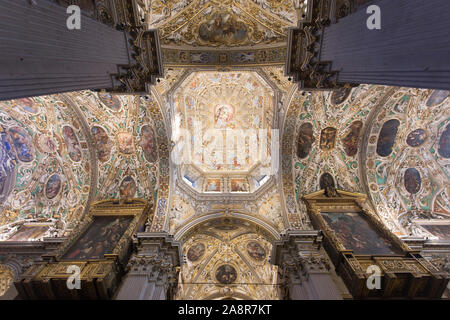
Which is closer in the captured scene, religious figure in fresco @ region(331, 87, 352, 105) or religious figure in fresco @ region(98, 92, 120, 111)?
religious figure in fresco @ region(331, 87, 352, 105)

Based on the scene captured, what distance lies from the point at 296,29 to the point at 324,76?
1835 mm

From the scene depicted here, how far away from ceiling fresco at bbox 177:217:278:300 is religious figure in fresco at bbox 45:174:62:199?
26.8 feet

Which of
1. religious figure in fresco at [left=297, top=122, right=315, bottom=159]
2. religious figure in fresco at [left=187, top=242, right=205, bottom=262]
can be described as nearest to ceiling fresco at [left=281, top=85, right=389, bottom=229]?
religious figure in fresco at [left=297, top=122, right=315, bottom=159]

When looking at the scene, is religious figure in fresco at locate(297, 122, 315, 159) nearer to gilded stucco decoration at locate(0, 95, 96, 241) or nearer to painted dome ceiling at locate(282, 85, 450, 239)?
painted dome ceiling at locate(282, 85, 450, 239)

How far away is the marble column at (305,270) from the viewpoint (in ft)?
23.6

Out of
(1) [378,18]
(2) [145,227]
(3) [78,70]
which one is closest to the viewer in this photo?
(1) [378,18]

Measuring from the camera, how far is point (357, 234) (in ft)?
30.3

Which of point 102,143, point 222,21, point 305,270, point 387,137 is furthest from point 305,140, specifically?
point 102,143

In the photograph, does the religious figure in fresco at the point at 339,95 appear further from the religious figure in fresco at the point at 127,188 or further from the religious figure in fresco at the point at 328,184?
the religious figure in fresco at the point at 127,188

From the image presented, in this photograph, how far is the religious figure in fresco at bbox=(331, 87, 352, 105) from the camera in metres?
10.8

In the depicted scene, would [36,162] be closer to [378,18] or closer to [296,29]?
[296,29]

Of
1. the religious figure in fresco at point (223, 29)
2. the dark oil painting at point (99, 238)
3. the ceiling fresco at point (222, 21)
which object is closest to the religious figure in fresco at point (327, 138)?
the ceiling fresco at point (222, 21)
